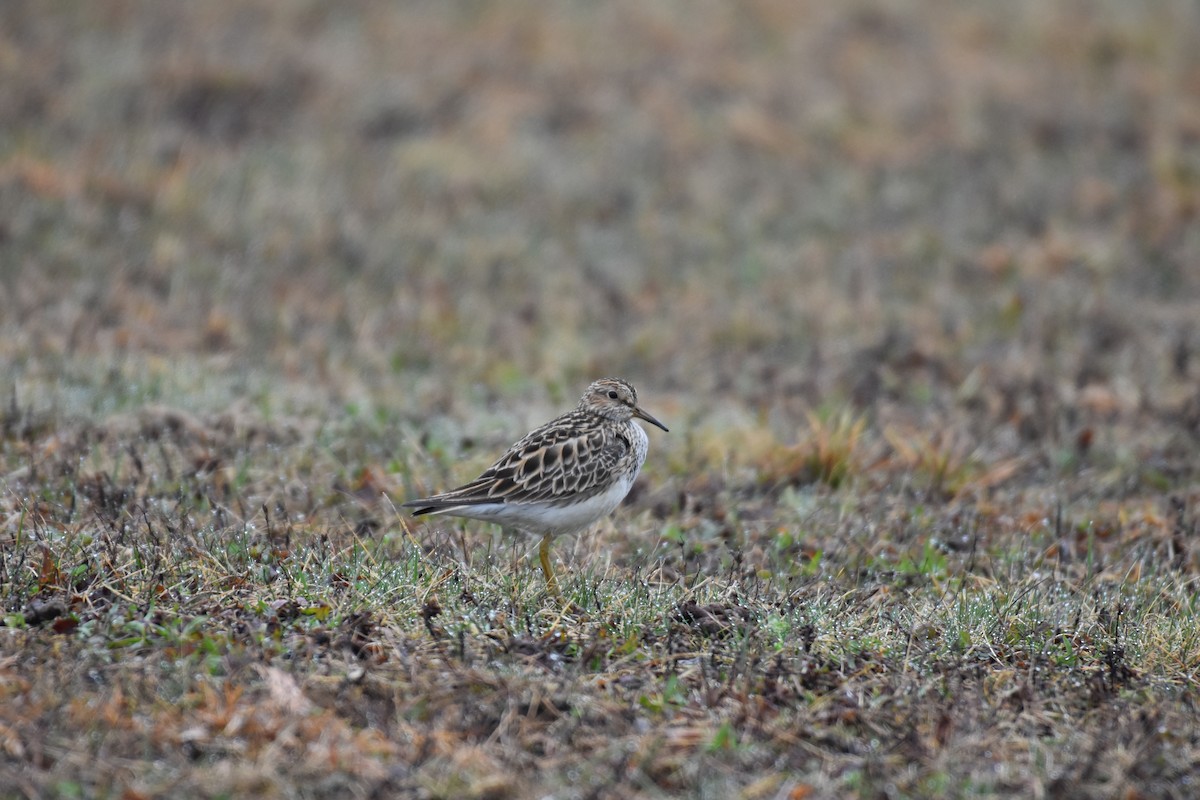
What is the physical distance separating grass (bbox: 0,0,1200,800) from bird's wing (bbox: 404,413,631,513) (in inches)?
13.9

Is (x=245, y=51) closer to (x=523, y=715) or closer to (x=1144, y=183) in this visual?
(x=1144, y=183)

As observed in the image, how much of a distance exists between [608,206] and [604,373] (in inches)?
178

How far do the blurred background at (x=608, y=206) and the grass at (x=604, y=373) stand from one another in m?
0.07

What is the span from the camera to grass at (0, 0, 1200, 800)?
214 inches

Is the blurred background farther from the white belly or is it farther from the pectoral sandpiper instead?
the white belly

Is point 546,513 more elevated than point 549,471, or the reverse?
point 549,471

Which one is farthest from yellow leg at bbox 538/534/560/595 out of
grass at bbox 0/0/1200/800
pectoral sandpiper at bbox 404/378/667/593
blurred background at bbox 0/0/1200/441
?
blurred background at bbox 0/0/1200/441

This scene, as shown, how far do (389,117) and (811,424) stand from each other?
29.7ft

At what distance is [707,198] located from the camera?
1608 cm

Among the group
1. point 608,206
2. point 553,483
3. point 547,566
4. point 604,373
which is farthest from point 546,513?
point 608,206

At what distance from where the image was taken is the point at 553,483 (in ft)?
23.3

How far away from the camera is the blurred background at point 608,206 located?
37.8 feet

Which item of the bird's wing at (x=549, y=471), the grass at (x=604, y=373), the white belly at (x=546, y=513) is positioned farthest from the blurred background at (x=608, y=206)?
the white belly at (x=546, y=513)

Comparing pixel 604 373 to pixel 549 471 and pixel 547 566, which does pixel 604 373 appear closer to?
pixel 549 471
